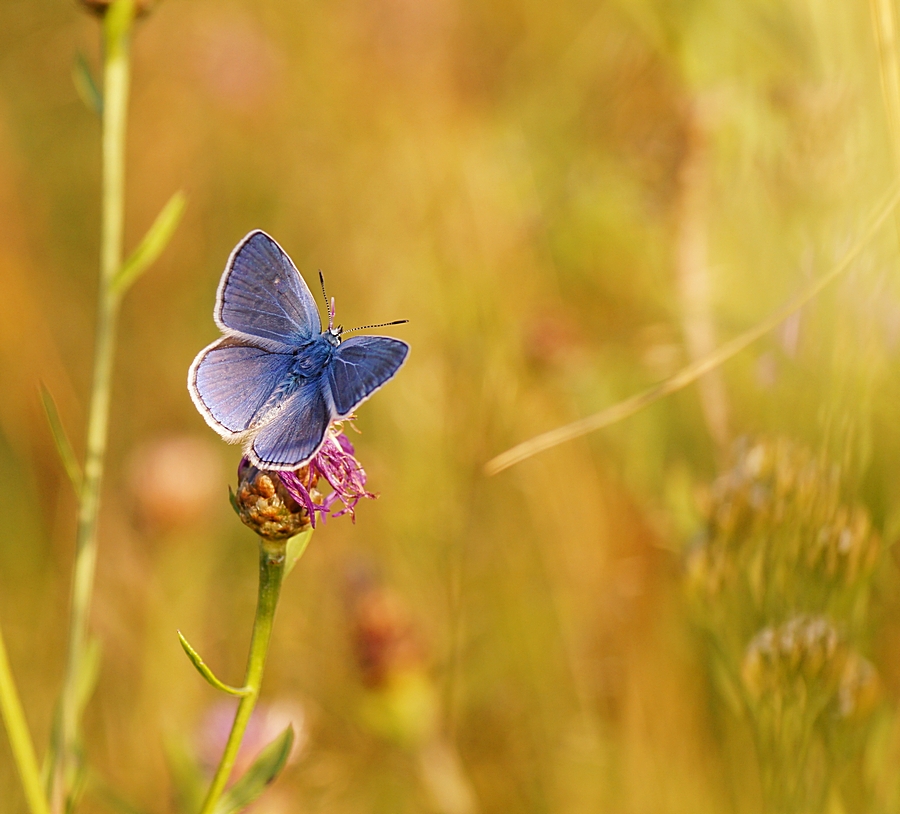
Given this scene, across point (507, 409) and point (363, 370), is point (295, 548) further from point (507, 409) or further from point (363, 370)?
point (507, 409)

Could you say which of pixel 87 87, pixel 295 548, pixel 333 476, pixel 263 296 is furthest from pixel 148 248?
pixel 295 548

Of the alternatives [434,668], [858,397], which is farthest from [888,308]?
[434,668]

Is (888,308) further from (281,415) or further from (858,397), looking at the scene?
(281,415)

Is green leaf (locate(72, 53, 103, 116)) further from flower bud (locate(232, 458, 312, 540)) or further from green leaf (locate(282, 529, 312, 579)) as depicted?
green leaf (locate(282, 529, 312, 579))

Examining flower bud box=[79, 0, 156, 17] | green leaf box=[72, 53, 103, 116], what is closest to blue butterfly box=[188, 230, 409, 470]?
green leaf box=[72, 53, 103, 116]

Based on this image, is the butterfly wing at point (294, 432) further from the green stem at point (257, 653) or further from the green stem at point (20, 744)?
the green stem at point (20, 744)

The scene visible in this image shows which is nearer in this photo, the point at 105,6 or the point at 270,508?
the point at 270,508
